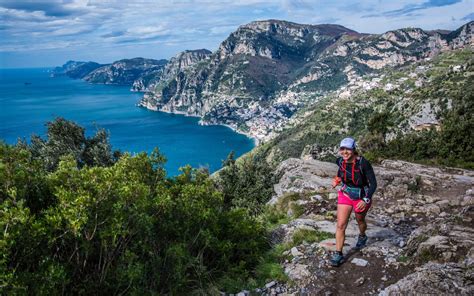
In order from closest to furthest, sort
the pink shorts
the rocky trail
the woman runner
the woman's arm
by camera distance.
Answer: the rocky trail → the woman's arm → the woman runner → the pink shorts

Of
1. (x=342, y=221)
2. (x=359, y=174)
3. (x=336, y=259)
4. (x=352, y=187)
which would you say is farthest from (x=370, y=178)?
(x=336, y=259)

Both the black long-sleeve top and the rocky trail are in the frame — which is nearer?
the rocky trail

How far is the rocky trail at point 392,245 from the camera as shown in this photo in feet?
22.4

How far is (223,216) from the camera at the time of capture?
935 centimetres

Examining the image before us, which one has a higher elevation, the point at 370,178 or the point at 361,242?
the point at 370,178

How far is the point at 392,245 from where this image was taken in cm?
930

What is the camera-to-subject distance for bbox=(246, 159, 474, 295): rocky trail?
22.4 feet

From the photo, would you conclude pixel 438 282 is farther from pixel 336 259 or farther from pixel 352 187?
pixel 352 187

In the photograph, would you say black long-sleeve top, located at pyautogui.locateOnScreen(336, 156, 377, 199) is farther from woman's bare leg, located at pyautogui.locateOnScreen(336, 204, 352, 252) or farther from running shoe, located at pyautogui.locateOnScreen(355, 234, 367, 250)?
running shoe, located at pyautogui.locateOnScreen(355, 234, 367, 250)

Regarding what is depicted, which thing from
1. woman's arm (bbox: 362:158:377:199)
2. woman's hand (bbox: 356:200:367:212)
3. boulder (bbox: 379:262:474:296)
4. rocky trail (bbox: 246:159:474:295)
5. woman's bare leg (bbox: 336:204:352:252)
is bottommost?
rocky trail (bbox: 246:159:474:295)

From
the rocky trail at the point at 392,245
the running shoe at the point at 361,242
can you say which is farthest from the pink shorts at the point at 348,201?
the rocky trail at the point at 392,245

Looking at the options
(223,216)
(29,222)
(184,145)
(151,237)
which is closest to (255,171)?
(223,216)

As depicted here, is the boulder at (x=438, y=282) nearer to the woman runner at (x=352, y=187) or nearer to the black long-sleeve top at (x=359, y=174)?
the woman runner at (x=352, y=187)

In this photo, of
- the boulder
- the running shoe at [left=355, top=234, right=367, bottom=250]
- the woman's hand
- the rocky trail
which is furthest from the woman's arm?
the boulder
